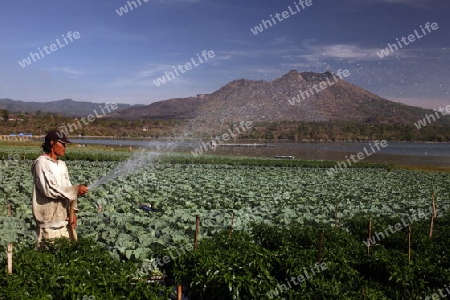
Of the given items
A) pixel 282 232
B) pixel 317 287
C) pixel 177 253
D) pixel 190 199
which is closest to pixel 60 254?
pixel 177 253

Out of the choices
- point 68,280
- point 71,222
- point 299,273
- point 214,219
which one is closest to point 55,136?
point 71,222

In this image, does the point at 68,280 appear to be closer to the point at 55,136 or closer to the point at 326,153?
the point at 55,136

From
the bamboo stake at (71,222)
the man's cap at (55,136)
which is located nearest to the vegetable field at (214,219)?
the bamboo stake at (71,222)

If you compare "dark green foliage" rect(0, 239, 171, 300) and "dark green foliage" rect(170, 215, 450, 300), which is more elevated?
"dark green foliage" rect(0, 239, 171, 300)

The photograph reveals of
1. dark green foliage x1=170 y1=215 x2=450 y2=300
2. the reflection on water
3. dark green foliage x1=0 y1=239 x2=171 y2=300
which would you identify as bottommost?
the reflection on water

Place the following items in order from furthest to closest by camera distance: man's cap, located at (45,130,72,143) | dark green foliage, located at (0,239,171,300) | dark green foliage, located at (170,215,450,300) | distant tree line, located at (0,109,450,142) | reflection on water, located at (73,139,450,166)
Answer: distant tree line, located at (0,109,450,142) → reflection on water, located at (73,139,450,166) → man's cap, located at (45,130,72,143) → dark green foliage, located at (170,215,450,300) → dark green foliage, located at (0,239,171,300)

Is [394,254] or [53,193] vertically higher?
[53,193]

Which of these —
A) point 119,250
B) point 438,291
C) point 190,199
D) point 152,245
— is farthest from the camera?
point 190,199

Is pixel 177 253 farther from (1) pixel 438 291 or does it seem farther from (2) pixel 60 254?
(1) pixel 438 291

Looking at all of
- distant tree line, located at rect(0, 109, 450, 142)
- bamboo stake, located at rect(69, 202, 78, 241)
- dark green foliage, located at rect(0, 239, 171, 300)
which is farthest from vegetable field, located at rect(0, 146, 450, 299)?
distant tree line, located at rect(0, 109, 450, 142)

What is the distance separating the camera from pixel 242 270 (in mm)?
5867

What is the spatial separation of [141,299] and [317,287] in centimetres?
238

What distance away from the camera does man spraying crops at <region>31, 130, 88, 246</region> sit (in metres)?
5.72

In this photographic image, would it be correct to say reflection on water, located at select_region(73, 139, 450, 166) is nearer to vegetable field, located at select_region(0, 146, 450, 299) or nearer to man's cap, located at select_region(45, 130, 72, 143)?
vegetable field, located at select_region(0, 146, 450, 299)
